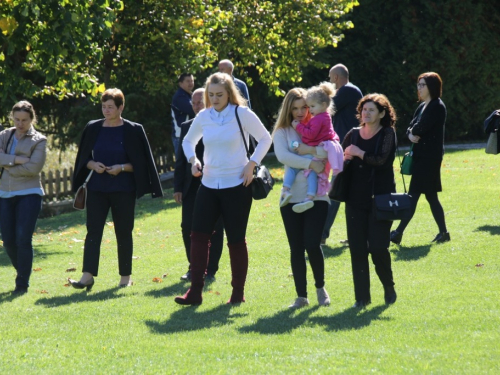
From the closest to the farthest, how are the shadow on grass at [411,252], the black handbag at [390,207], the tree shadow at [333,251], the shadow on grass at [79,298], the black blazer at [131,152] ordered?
1. the black handbag at [390,207]
2. the shadow on grass at [79,298]
3. the black blazer at [131,152]
4. the shadow on grass at [411,252]
5. the tree shadow at [333,251]

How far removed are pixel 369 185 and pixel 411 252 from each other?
313 cm

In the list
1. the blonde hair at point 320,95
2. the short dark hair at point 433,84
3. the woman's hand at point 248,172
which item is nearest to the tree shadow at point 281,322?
the woman's hand at point 248,172

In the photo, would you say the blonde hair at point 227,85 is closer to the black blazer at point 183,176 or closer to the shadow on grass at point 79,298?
the black blazer at point 183,176

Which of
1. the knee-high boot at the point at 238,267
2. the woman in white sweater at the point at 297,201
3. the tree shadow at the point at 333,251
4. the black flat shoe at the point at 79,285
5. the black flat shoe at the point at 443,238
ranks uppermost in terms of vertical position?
the woman in white sweater at the point at 297,201

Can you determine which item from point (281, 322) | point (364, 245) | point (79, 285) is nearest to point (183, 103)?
point (79, 285)

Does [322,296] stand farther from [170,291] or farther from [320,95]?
[170,291]

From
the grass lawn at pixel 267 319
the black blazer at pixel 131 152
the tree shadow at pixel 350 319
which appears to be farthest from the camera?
the black blazer at pixel 131 152

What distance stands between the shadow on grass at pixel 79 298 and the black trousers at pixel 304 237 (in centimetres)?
206

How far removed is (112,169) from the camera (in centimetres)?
Answer: 902

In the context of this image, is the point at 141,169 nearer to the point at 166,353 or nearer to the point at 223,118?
the point at 223,118

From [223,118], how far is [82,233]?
8746 mm

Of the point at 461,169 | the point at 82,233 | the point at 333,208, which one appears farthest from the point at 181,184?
the point at 461,169

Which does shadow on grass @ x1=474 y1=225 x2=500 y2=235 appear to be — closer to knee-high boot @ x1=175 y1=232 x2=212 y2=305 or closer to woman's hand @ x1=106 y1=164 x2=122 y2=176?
knee-high boot @ x1=175 y1=232 x2=212 y2=305

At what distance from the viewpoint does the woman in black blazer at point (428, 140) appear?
10562 mm
